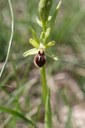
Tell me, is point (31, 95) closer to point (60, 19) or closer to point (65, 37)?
point (65, 37)

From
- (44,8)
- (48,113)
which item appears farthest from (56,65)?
(44,8)

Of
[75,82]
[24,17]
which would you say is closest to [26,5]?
[24,17]

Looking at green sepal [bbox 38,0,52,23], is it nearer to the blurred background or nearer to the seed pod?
the seed pod

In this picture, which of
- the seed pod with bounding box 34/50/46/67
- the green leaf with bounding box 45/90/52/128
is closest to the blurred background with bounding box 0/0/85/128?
the green leaf with bounding box 45/90/52/128

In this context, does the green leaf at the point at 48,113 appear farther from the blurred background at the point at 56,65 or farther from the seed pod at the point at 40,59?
the blurred background at the point at 56,65

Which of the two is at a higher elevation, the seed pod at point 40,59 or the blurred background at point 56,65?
the blurred background at point 56,65

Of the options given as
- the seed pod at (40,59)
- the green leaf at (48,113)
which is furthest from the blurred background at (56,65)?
the seed pod at (40,59)

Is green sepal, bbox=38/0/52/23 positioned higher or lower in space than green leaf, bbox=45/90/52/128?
higher

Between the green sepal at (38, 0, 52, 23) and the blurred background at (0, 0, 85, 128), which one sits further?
the blurred background at (0, 0, 85, 128)

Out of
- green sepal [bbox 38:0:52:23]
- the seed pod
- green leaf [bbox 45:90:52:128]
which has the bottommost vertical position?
green leaf [bbox 45:90:52:128]
